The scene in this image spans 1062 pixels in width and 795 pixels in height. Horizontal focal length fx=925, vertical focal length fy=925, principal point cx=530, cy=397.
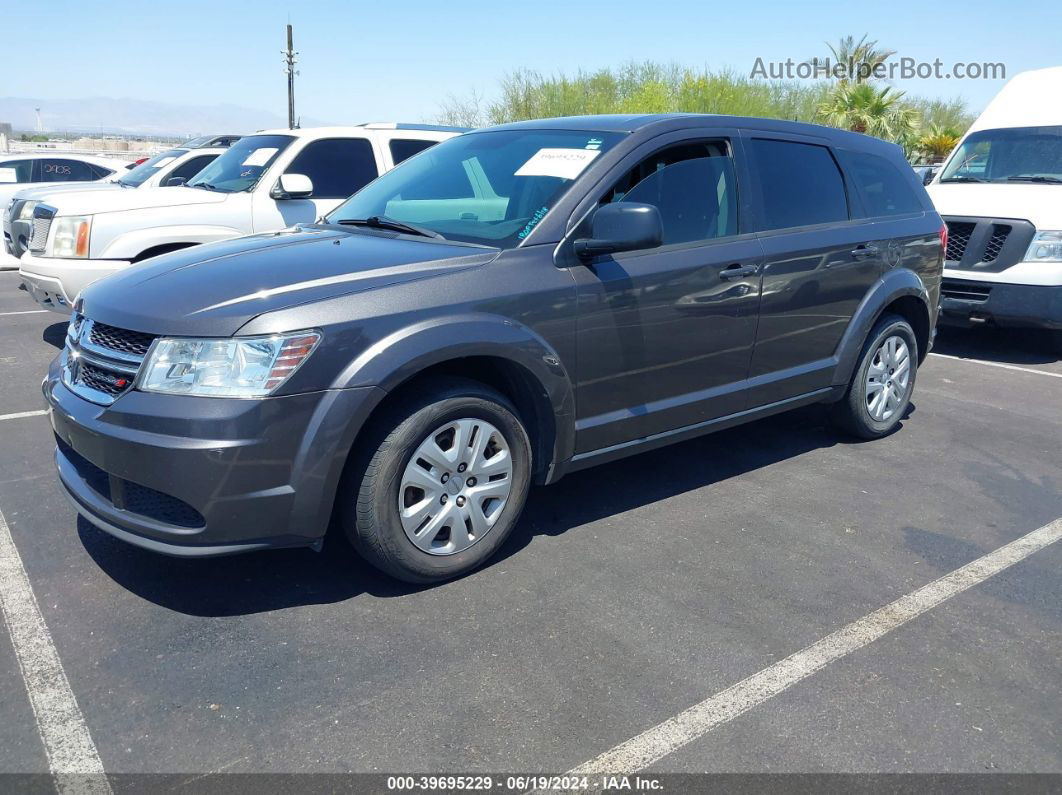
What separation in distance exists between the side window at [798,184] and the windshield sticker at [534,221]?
1335 millimetres

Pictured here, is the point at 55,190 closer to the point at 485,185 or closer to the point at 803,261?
the point at 485,185

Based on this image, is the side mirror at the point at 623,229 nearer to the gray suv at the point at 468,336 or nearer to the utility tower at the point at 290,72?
the gray suv at the point at 468,336

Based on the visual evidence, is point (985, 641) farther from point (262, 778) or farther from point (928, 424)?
→ point (928, 424)

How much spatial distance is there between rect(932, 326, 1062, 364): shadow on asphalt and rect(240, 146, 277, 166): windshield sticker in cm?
634

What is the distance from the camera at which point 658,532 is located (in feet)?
13.9

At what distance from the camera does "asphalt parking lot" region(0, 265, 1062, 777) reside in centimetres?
271

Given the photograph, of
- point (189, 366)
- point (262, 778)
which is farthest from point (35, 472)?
point (262, 778)

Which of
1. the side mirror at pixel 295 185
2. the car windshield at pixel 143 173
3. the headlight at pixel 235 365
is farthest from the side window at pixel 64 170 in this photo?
the headlight at pixel 235 365

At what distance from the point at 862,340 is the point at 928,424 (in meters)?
1.26

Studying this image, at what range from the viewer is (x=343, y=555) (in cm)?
392

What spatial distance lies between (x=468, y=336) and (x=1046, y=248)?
6588mm

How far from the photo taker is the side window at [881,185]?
537cm

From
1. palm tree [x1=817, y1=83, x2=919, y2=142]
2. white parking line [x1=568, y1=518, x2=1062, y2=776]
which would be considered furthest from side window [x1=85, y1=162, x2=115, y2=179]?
palm tree [x1=817, y1=83, x2=919, y2=142]

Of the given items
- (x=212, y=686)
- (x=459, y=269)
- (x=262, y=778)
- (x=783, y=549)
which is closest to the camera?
(x=262, y=778)
